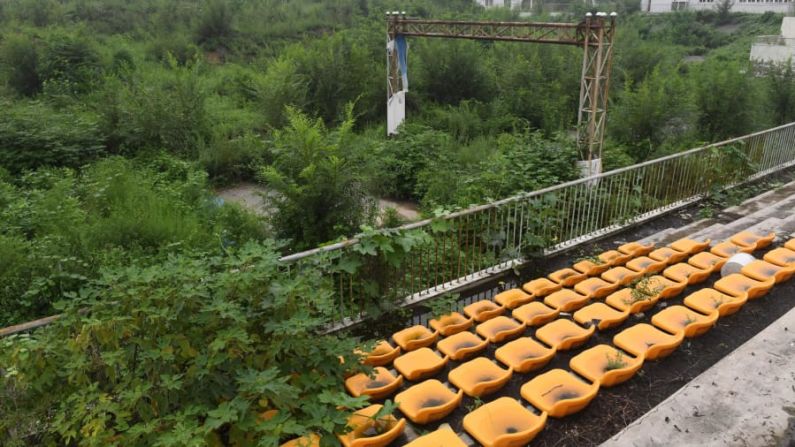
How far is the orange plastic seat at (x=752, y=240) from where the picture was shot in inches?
228

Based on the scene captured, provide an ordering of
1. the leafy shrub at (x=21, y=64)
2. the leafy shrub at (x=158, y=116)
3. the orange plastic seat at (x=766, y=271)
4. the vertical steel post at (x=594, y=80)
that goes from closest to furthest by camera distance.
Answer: the orange plastic seat at (x=766, y=271) → the vertical steel post at (x=594, y=80) → the leafy shrub at (x=158, y=116) → the leafy shrub at (x=21, y=64)

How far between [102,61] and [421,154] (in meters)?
12.6

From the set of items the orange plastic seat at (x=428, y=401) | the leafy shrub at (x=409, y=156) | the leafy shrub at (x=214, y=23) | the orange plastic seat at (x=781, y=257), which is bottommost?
the leafy shrub at (x=409, y=156)

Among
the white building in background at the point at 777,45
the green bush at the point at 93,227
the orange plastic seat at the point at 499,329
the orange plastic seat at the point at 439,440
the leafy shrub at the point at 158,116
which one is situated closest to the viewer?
the orange plastic seat at the point at 439,440

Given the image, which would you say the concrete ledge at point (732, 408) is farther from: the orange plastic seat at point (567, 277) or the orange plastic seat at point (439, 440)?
the orange plastic seat at point (567, 277)

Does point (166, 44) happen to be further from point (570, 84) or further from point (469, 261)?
point (469, 261)

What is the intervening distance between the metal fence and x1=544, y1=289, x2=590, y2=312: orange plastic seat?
85cm

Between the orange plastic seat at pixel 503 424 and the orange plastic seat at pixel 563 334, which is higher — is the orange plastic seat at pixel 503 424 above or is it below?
above

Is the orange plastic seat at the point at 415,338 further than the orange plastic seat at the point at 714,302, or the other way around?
the orange plastic seat at the point at 714,302

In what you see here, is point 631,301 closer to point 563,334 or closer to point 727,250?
point 563,334

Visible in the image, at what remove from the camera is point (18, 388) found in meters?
2.91

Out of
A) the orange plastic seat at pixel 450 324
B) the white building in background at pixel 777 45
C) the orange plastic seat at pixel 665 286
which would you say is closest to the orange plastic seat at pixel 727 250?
the orange plastic seat at pixel 665 286

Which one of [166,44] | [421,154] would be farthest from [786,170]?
[166,44]

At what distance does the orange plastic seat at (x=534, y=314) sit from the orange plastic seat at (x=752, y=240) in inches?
110
